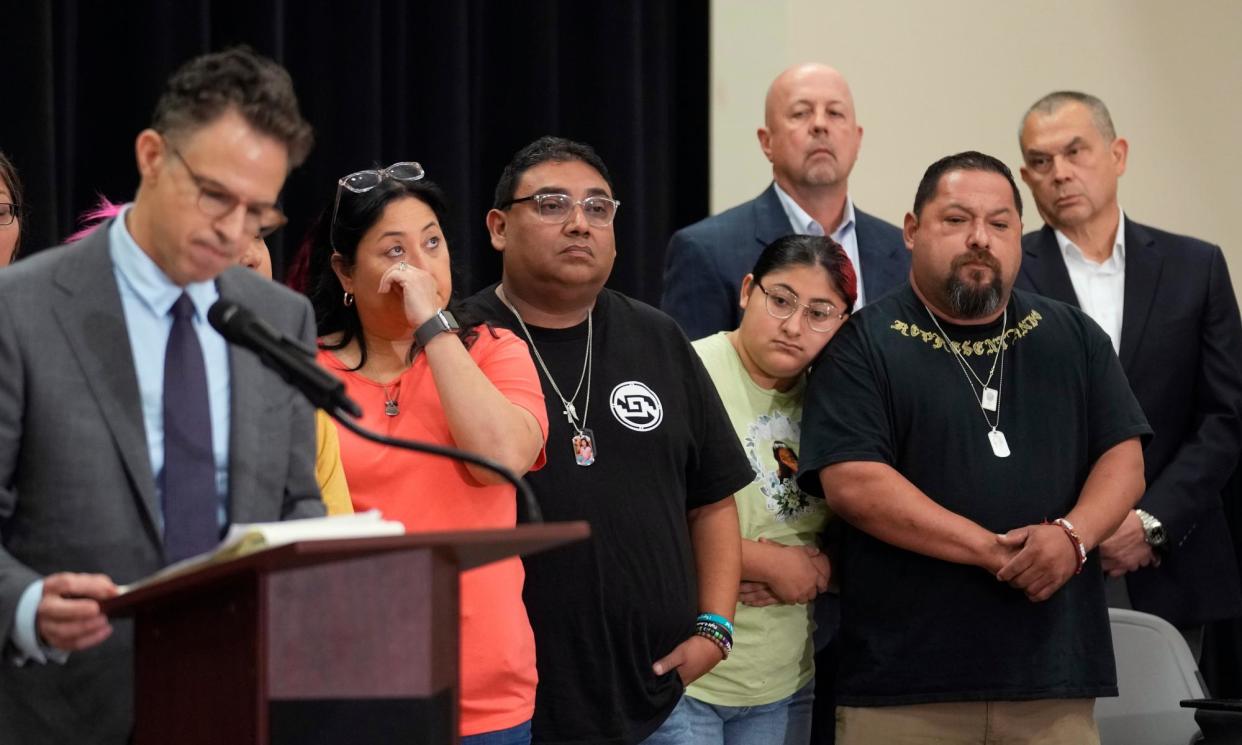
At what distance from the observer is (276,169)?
68.9 inches

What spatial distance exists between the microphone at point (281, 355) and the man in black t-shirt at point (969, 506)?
1.51 meters

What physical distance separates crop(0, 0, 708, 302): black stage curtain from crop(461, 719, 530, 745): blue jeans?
0.84 m

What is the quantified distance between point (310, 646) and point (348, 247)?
1.18 meters

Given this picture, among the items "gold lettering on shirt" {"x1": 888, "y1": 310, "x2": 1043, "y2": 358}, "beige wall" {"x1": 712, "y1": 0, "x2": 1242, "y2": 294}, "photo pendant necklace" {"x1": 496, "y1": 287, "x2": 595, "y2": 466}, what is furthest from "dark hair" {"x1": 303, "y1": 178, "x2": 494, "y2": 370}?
"beige wall" {"x1": 712, "y1": 0, "x2": 1242, "y2": 294}

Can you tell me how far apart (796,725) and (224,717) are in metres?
1.76

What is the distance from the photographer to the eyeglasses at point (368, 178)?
2.60 meters

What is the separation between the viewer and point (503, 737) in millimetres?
2420

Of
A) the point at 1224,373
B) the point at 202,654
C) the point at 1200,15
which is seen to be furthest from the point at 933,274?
the point at 1200,15

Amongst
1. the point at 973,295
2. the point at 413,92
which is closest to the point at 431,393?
the point at 973,295

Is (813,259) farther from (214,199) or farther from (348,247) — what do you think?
(214,199)

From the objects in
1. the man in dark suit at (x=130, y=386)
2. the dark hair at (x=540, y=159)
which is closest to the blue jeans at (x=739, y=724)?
the dark hair at (x=540, y=159)

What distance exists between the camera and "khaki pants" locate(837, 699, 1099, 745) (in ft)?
9.84

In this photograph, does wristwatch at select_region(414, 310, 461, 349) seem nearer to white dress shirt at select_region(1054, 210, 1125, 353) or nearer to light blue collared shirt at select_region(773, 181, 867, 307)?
→ light blue collared shirt at select_region(773, 181, 867, 307)

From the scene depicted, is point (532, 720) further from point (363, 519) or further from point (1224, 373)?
point (1224, 373)
